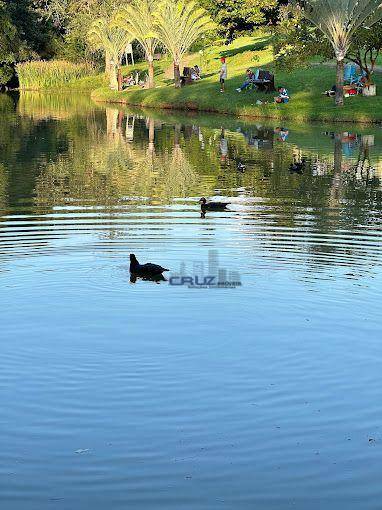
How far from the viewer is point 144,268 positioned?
18344mm

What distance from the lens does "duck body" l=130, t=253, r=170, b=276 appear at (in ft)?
60.1

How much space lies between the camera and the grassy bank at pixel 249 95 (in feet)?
198

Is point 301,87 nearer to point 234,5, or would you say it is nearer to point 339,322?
point 234,5

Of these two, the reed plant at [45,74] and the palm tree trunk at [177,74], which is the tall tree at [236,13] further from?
the reed plant at [45,74]

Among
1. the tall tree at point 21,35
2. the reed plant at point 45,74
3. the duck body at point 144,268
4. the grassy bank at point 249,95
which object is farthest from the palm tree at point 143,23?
the duck body at point 144,268

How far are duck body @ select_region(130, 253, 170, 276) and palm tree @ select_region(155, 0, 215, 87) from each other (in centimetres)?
6334

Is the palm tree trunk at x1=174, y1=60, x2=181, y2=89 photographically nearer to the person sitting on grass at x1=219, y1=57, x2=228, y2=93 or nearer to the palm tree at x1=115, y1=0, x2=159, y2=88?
the palm tree at x1=115, y1=0, x2=159, y2=88

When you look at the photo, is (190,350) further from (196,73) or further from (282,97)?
(196,73)

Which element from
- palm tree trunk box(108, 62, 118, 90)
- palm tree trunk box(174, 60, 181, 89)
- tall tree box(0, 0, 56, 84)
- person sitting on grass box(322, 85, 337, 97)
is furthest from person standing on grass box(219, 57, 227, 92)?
tall tree box(0, 0, 56, 84)

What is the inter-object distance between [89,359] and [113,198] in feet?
52.3

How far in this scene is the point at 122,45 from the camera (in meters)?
97.3

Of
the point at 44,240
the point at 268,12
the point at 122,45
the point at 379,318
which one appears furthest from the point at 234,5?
the point at 379,318

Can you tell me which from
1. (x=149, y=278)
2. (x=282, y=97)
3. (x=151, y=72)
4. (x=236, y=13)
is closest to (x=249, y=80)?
(x=282, y=97)

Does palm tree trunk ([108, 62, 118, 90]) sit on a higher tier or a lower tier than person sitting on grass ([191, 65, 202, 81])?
higher
